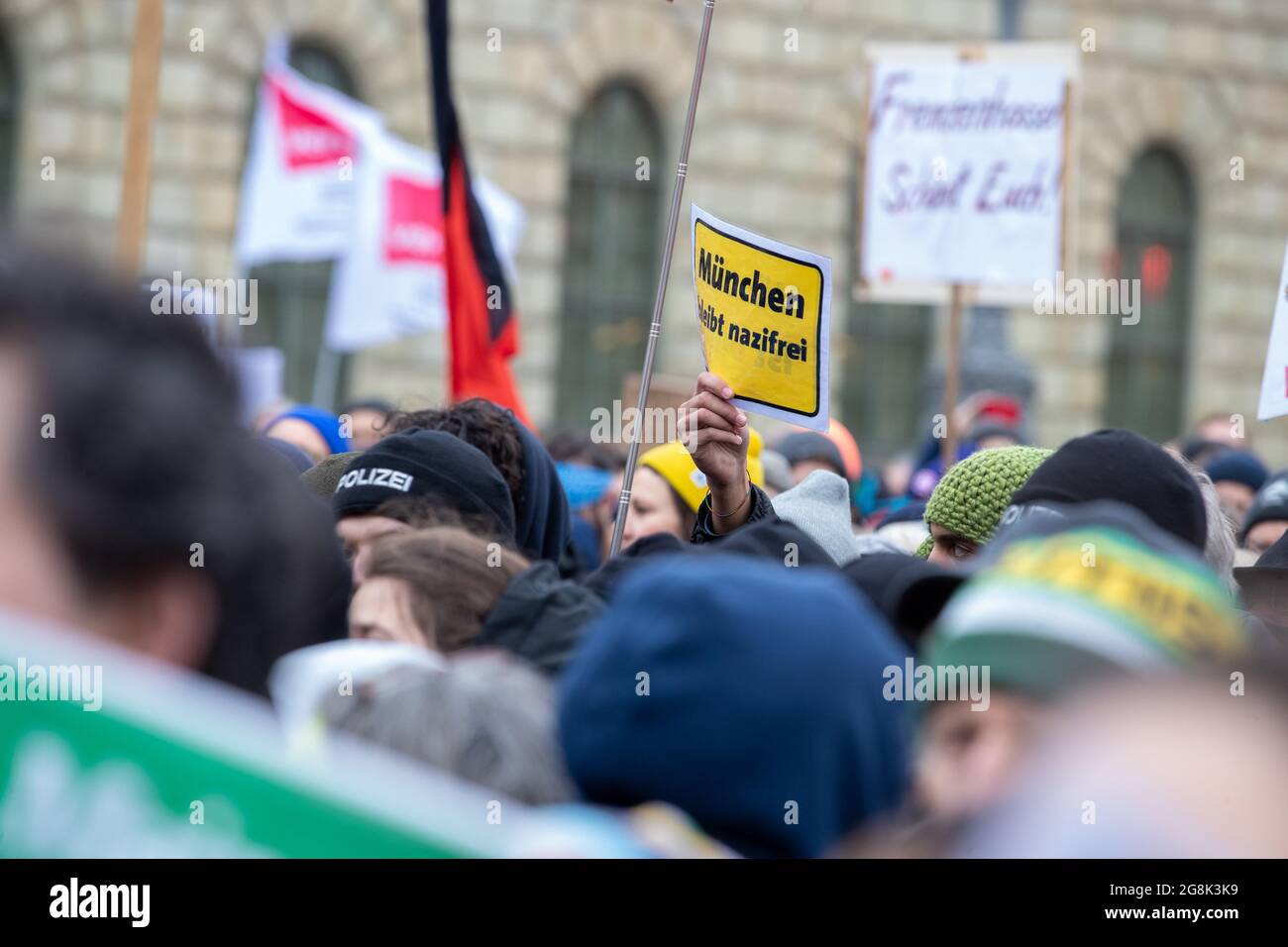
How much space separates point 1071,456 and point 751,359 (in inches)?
40.6

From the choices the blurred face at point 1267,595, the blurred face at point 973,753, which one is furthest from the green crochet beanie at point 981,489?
the blurred face at point 973,753

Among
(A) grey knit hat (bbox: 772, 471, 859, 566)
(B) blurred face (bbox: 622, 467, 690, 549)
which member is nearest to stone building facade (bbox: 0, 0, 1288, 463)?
(B) blurred face (bbox: 622, 467, 690, 549)

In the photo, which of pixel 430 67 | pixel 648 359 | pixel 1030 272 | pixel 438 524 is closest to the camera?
pixel 438 524

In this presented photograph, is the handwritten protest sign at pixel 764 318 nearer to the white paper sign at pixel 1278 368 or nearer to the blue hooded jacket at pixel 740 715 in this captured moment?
the white paper sign at pixel 1278 368

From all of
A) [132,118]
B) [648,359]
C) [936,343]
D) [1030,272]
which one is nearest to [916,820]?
[648,359]

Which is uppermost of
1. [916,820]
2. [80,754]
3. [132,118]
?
[132,118]

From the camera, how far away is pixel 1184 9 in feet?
59.4

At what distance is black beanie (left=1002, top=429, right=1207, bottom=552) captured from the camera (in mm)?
2844

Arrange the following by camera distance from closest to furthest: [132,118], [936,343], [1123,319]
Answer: [132,118] → [936,343] → [1123,319]

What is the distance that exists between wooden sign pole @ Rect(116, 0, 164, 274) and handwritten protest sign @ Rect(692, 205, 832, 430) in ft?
9.79

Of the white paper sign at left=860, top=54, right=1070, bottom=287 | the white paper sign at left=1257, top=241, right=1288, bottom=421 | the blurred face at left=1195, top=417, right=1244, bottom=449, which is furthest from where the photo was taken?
the blurred face at left=1195, top=417, right=1244, bottom=449

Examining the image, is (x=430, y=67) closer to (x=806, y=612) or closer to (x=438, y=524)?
(x=438, y=524)

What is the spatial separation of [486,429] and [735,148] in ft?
42.0

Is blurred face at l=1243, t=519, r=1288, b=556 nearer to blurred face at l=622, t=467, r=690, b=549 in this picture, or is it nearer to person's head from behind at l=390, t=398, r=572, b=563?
blurred face at l=622, t=467, r=690, b=549
